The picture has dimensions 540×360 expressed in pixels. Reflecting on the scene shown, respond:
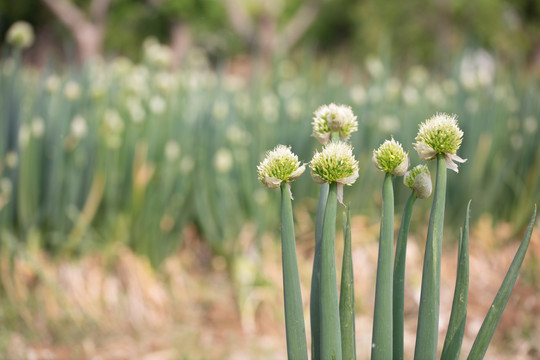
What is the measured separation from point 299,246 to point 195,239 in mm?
548

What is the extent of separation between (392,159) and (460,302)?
220 mm

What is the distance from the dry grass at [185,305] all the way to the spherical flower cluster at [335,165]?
1567mm

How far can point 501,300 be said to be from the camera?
70 cm

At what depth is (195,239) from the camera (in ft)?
9.25

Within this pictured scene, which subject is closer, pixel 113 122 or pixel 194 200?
pixel 113 122

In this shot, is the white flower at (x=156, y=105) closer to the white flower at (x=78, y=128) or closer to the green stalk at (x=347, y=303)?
the white flower at (x=78, y=128)

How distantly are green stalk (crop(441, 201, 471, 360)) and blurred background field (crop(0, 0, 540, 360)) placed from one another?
4.63 feet

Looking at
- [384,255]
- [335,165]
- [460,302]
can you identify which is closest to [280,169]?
[335,165]

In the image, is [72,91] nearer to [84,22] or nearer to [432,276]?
[432,276]

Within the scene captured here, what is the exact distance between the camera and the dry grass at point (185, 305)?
212 cm

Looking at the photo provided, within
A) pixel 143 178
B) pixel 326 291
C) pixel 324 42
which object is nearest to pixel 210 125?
pixel 143 178

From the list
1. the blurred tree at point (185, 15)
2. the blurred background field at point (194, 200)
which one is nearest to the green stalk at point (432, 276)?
the blurred background field at point (194, 200)

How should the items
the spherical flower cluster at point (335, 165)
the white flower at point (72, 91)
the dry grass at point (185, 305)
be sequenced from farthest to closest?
the white flower at point (72, 91) → the dry grass at point (185, 305) → the spherical flower cluster at point (335, 165)

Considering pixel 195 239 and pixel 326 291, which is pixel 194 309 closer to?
pixel 195 239
